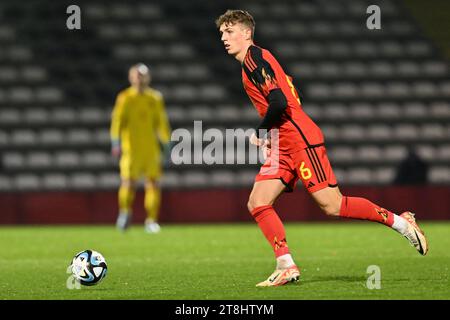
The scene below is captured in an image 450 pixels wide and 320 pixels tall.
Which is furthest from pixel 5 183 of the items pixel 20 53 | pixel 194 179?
pixel 194 179

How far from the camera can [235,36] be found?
629 cm

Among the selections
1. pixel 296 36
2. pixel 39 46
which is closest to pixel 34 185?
pixel 39 46

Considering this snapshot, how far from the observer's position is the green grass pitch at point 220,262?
589 cm

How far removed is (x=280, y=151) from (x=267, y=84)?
481 mm

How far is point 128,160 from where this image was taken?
12.7 m

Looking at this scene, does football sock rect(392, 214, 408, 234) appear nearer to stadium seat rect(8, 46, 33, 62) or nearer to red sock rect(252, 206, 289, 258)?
red sock rect(252, 206, 289, 258)

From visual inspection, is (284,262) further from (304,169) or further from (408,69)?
(408,69)

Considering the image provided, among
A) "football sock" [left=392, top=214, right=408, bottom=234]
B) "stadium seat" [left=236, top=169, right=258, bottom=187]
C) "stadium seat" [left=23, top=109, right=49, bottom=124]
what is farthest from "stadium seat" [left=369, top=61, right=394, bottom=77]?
"football sock" [left=392, top=214, right=408, bottom=234]

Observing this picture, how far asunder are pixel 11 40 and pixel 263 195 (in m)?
12.8

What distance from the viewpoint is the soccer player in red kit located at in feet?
20.3

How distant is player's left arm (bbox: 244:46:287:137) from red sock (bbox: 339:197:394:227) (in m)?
0.72

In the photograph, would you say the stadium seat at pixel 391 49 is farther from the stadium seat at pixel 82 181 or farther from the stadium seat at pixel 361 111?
the stadium seat at pixel 82 181

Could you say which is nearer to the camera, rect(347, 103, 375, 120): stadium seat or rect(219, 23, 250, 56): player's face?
rect(219, 23, 250, 56): player's face
